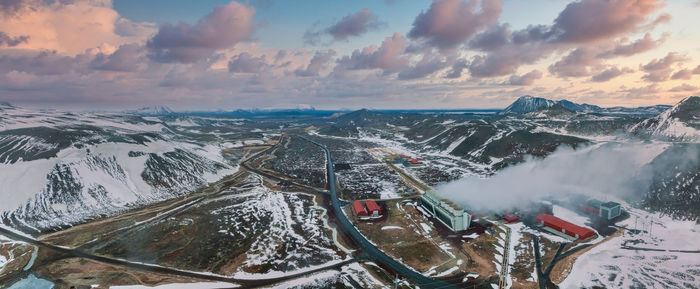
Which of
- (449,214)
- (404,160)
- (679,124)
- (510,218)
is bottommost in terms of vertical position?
(510,218)

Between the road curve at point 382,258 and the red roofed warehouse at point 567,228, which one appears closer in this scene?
the road curve at point 382,258

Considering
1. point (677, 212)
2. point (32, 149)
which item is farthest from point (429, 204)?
point (32, 149)

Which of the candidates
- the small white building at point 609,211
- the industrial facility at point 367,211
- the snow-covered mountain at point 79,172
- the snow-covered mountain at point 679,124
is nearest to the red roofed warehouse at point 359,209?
the industrial facility at point 367,211

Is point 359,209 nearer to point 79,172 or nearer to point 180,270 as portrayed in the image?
point 180,270

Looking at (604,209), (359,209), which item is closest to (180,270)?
(359,209)

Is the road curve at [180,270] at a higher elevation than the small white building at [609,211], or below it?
below

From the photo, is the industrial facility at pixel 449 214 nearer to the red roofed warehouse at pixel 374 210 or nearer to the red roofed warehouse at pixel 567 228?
the red roofed warehouse at pixel 374 210
